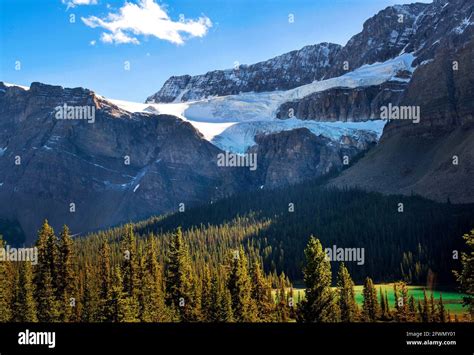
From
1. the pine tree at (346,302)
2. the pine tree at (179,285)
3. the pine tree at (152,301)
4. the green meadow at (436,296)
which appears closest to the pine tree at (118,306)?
the pine tree at (152,301)

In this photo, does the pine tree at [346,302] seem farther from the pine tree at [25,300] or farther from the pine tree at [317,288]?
the pine tree at [25,300]

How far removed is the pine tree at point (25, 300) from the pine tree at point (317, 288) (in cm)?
3041

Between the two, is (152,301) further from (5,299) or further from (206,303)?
(5,299)

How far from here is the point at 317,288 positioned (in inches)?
2338

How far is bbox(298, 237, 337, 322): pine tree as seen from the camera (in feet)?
194

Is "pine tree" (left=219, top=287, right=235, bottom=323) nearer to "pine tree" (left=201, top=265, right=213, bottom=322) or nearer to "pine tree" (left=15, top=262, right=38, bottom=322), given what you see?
"pine tree" (left=201, top=265, right=213, bottom=322)

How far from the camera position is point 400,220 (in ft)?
595

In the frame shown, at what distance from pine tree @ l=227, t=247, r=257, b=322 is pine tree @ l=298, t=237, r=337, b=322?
31.7 ft

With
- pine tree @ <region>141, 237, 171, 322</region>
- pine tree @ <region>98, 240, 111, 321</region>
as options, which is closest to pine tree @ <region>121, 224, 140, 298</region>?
pine tree @ <region>141, 237, 171, 322</region>

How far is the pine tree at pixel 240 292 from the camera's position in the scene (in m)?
67.6

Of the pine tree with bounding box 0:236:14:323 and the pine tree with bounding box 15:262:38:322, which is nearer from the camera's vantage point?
the pine tree with bounding box 0:236:14:323

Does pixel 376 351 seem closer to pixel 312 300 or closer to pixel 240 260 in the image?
pixel 312 300

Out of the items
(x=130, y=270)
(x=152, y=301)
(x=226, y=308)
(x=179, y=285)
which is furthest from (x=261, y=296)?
(x=130, y=270)

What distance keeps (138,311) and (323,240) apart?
11815 cm
